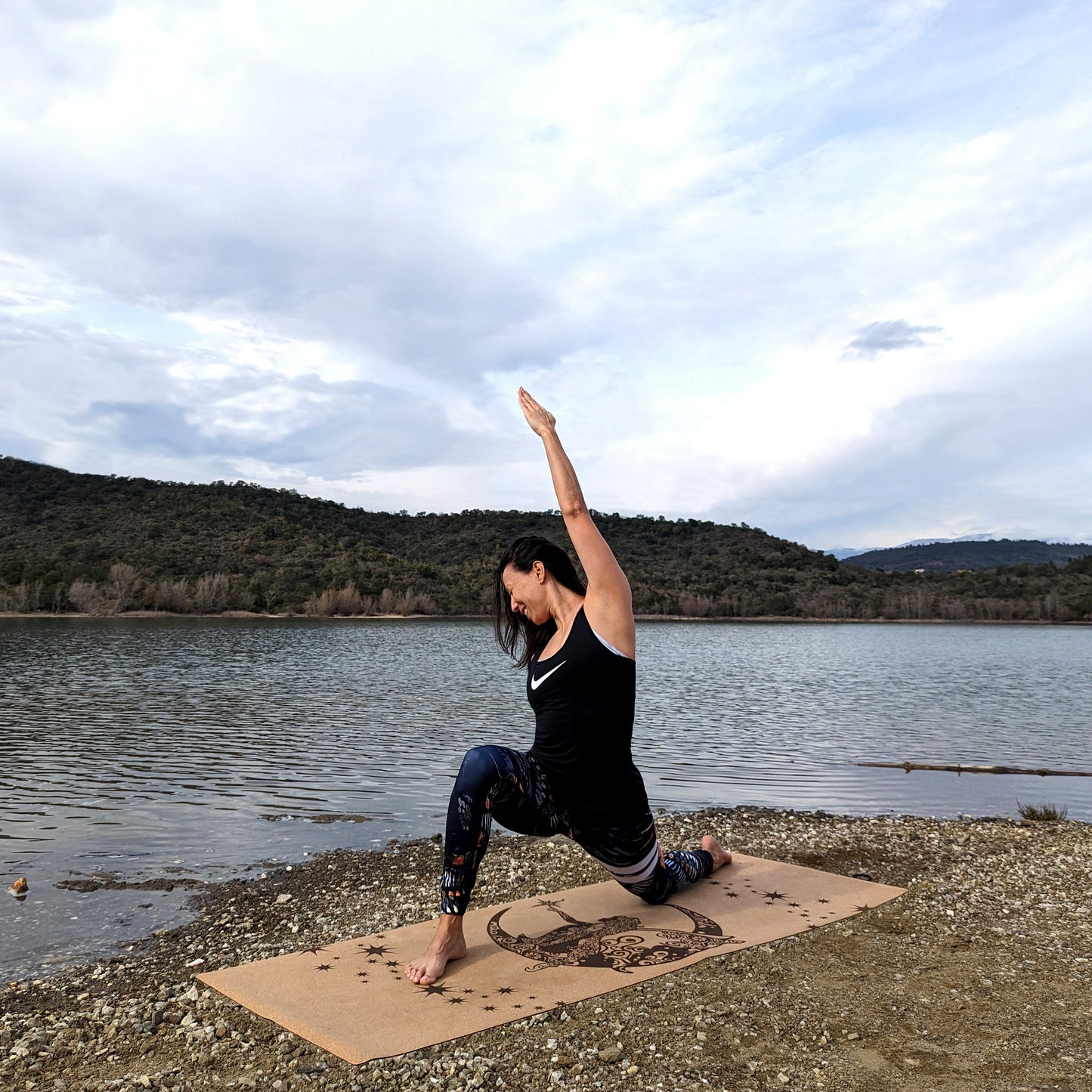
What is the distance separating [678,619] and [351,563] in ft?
106

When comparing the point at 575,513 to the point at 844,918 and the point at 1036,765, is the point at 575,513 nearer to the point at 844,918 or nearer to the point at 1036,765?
the point at 844,918

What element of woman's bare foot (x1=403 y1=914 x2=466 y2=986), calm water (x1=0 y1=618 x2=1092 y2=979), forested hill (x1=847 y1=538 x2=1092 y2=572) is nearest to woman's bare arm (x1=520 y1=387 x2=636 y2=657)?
woman's bare foot (x1=403 y1=914 x2=466 y2=986)

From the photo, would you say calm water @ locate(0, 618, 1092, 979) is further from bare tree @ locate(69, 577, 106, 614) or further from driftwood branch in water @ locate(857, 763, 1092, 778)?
bare tree @ locate(69, 577, 106, 614)

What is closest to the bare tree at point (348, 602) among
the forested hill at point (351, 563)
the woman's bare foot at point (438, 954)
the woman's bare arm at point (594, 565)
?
the forested hill at point (351, 563)

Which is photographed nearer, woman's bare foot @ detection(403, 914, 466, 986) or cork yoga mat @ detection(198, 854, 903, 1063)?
cork yoga mat @ detection(198, 854, 903, 1063)

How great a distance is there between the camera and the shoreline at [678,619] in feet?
229

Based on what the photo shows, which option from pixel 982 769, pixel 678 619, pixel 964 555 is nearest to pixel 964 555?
pixel 964 555

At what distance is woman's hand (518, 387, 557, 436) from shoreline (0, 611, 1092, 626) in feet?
227

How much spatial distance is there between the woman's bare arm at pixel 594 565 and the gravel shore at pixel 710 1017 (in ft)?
5.35

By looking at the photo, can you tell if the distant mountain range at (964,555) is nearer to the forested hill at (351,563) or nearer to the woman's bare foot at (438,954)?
the forested hill at (351,563)

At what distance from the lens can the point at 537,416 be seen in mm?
4473

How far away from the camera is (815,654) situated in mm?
48656

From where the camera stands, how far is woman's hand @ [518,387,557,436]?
4.41 metres

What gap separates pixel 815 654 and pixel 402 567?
1980 inches
